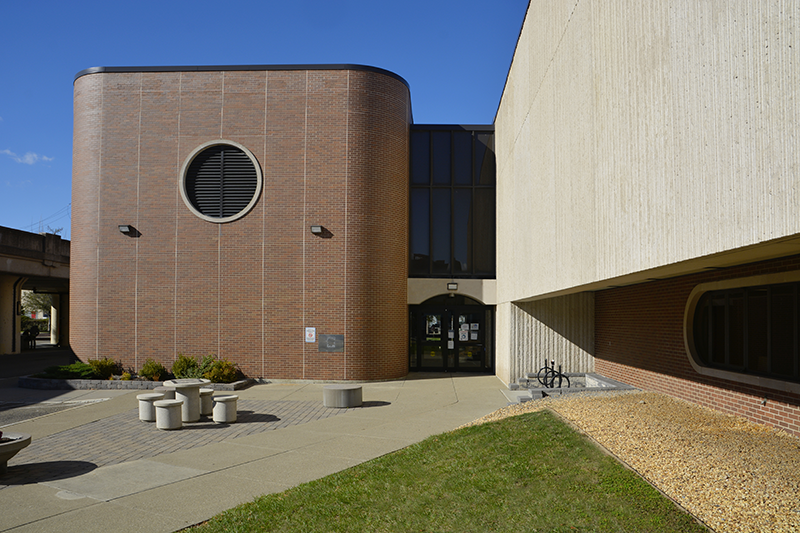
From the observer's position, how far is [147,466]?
8.42 metres

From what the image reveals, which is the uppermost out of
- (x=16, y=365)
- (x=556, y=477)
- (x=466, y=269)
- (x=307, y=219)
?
(x=307, y=219)

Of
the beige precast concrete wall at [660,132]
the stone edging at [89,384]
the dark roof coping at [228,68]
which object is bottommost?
the stone edging at [89,384]

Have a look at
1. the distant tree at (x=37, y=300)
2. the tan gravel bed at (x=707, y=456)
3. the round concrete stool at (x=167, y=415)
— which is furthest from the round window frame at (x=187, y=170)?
the distant tree at (x=37, y=300)

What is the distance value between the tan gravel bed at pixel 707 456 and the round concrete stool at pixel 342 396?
4.00 m

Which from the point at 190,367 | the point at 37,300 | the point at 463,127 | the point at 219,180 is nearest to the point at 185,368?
the point at 190,367

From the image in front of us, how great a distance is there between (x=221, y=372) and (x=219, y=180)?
6585 millimetres

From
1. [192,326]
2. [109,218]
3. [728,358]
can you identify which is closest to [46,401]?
[192,326]

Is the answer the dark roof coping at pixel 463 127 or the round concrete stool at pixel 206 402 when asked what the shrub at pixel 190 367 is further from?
the dark roof coping at pixel 463 127

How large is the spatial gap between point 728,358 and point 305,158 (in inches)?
545

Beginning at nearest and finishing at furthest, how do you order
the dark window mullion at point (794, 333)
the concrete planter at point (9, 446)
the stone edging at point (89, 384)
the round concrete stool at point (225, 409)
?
1. the concrete planter at point (9, 446)
2. the dark window mullion at point (794, 333)
3. the round concrete stool at point (225, 409)
4. the stone edging at point (89, 384)

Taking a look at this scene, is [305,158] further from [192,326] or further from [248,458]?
[248,458]

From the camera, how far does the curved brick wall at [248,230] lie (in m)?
18.7

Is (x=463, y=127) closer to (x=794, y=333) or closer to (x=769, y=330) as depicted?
(x=769, y=330)

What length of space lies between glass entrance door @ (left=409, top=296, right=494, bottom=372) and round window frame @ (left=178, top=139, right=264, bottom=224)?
7313 millimetres
